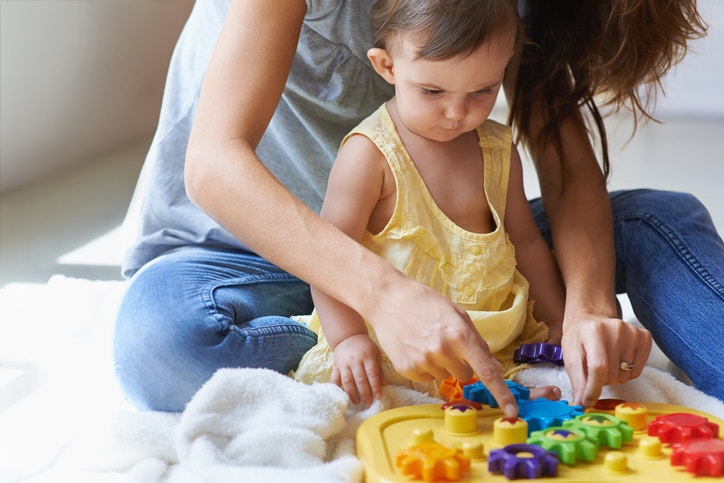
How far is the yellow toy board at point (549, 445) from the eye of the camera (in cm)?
80

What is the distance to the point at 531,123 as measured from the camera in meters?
1.31

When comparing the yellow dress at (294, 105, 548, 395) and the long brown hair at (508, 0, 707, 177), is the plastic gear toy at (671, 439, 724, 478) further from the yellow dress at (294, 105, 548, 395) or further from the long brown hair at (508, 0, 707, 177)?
the long brown hair at (508, 0, 707, 177)

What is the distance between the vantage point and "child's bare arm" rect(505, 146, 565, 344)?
3.94ft

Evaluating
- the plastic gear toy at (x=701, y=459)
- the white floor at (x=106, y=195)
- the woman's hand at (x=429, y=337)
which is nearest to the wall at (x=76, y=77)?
the white floor at (x=106, y=195)

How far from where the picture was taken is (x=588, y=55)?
125 cm

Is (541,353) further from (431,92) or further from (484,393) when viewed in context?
(431,92)

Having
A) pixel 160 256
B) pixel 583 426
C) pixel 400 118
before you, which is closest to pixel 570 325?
pixel 583 426

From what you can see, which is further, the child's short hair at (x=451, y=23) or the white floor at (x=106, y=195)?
the white floor at (x=106, y=195)

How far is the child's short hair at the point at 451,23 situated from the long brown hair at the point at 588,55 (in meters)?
0.17

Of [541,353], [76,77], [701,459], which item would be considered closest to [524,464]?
[701,459]

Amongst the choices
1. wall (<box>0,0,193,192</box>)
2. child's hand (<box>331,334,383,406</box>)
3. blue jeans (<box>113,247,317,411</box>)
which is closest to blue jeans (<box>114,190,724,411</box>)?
blue jeans (<box>113,247,317,411</box>)

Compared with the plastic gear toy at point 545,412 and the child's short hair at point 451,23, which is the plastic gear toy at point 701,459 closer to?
the plastic gear toy at point 545,412

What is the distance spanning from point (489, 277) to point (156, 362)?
396mm

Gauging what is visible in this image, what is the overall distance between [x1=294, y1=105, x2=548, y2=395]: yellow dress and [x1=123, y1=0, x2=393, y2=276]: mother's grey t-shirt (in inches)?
5.4
